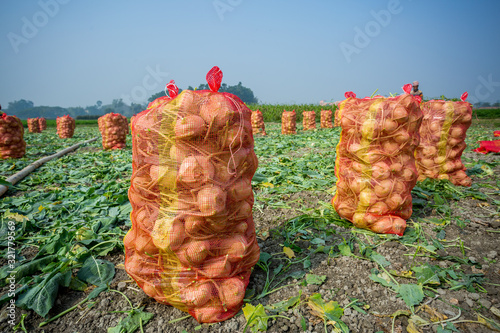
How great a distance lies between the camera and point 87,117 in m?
49.8

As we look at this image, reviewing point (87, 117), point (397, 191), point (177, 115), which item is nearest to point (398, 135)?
point (397, 191)

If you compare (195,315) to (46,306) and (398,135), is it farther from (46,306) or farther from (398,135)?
(398,135)

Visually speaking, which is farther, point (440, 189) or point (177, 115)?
point (440, 189)

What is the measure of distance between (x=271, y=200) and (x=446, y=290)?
2.35 m

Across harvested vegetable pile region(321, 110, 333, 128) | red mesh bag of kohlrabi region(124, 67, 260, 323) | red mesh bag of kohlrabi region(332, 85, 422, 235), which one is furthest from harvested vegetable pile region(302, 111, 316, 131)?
red mesh bag of kohlrabi region(124, 67, 260, 323)

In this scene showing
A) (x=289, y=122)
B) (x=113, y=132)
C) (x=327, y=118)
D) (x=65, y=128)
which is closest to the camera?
(x=113, y=132)

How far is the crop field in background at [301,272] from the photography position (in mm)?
1803

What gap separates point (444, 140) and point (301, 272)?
3540mm

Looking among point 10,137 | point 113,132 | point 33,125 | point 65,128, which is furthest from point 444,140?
point 33,125

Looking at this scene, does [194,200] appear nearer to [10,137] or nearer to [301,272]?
[301,272]

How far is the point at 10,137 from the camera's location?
26.5 feet

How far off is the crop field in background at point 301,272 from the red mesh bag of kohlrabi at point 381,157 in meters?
0.21

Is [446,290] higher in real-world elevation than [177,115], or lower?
lower

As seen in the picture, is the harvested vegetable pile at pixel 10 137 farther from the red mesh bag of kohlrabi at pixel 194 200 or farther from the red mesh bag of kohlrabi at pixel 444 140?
the red mesh bag of kohlrabi at pixel 444 140
